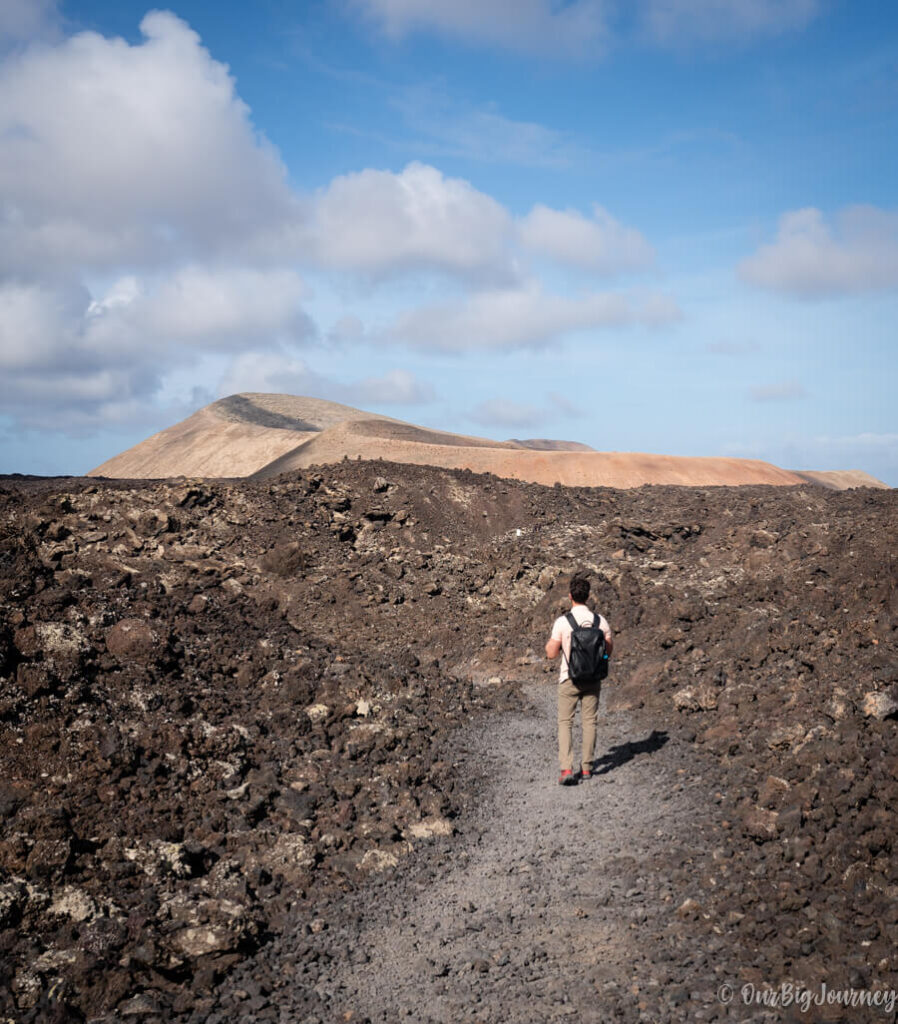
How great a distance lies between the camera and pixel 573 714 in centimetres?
717

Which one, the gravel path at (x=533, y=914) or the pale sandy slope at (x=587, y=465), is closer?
the gravel path at (x=533, y=914)

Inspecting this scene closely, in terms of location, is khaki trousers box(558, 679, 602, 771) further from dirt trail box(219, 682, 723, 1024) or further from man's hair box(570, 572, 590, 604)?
man's hair box(570, 572, 590, 604)

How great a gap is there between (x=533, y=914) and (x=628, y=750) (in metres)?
3.26

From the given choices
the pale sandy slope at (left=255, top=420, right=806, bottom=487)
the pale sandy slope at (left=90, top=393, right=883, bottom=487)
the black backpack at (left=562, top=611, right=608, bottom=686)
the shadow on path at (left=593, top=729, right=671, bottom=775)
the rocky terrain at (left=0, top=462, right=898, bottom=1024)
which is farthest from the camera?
the pale sandy slope at (left=90, top=393, right=883, bottom=487)

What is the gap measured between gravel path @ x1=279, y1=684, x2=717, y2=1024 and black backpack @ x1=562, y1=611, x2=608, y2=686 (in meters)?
1.11

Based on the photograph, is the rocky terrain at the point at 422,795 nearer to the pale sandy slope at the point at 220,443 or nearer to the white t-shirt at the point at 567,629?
the white t-shirt at the point at 567,629

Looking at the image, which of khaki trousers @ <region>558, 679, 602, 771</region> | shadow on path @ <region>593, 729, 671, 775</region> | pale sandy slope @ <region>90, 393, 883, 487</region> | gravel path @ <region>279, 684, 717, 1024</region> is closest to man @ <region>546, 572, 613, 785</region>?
khaki trousers @ <region>558, 679, 602, 771</region>

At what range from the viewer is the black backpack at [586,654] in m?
6.93

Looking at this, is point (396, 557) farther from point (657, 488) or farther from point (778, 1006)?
point (778, 1006)

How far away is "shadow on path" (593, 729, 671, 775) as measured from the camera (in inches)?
309

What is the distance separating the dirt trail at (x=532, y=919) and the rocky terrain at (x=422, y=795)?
2cm

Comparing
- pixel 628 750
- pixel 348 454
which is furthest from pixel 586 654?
pixel 348 454

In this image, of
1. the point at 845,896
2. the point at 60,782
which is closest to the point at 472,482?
the point at 60,782

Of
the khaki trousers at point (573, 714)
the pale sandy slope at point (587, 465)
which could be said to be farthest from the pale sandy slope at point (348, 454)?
the khaki trousers at point (573, 714)
